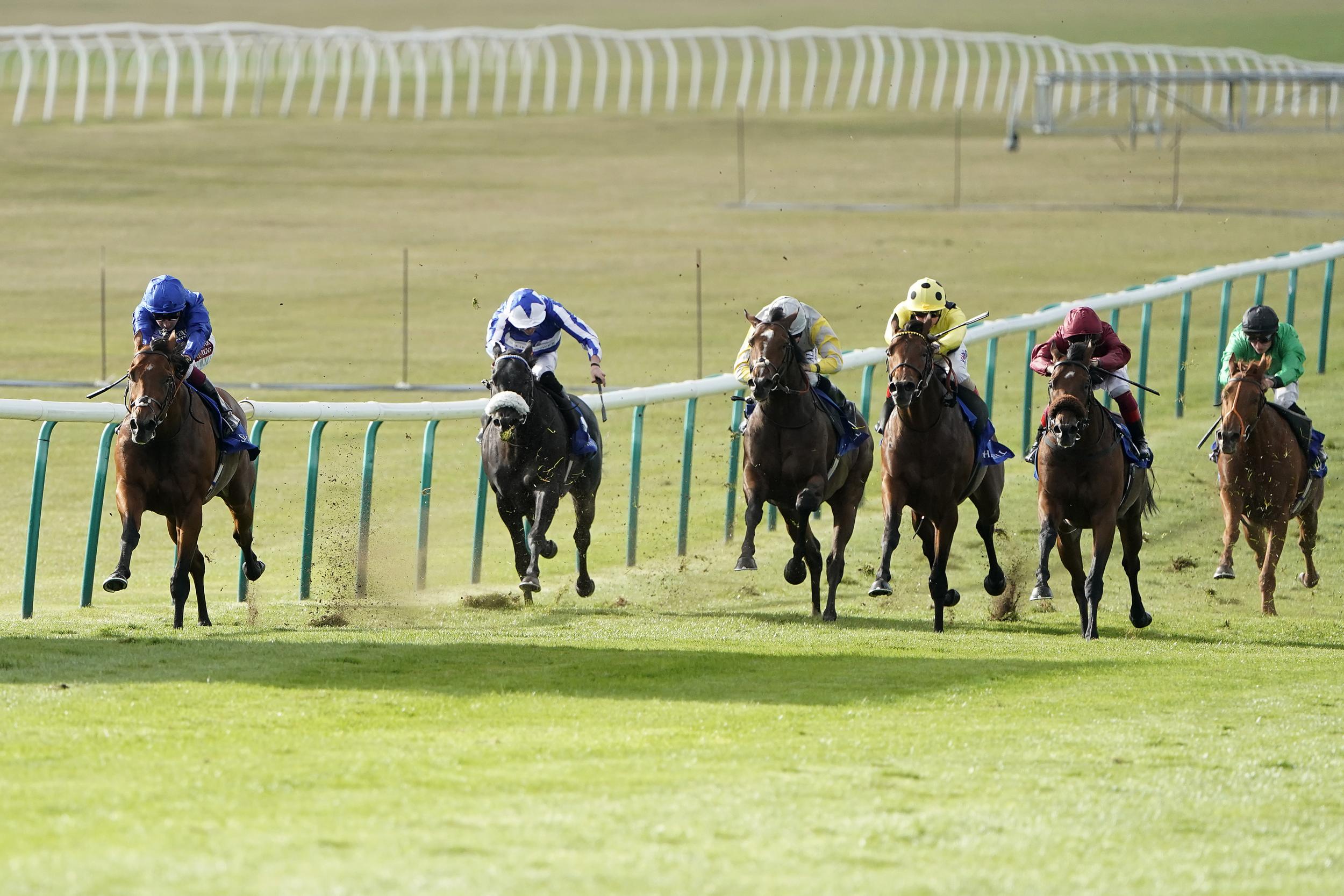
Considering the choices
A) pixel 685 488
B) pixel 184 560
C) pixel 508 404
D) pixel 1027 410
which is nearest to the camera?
pixel 184 560

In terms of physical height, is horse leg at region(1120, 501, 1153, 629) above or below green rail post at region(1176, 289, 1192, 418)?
below

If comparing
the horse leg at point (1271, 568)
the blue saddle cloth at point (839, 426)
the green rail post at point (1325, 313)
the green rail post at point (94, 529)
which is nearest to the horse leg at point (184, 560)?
the green rail post at point (94, 529)

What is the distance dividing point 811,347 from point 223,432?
2897 mm

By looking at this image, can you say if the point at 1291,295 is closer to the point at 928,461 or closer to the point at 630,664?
the point at 928,461

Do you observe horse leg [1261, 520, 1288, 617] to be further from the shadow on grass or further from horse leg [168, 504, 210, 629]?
horse leg [168, 504, 210, 629]

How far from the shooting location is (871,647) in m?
8.52

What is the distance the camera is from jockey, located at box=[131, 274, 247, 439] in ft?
29.8

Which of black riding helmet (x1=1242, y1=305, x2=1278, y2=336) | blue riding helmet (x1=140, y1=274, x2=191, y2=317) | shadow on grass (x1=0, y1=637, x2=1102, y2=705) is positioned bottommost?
shadow on grass (x1=0, y1=637, x2=1102, y2=705)

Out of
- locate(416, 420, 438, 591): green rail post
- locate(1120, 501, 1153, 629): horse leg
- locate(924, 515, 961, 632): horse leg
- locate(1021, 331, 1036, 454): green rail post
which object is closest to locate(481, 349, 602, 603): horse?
locate(416, 420, 438, 591): green rail post

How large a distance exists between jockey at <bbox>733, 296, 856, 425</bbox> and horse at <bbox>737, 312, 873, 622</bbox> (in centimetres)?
4

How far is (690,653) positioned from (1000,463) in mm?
2945

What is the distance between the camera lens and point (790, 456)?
10.0 meters

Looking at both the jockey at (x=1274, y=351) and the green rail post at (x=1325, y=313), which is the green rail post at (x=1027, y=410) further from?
the green rail post at (x=1325, y=313)

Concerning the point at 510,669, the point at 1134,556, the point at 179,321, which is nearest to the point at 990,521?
the point at 1134,556
